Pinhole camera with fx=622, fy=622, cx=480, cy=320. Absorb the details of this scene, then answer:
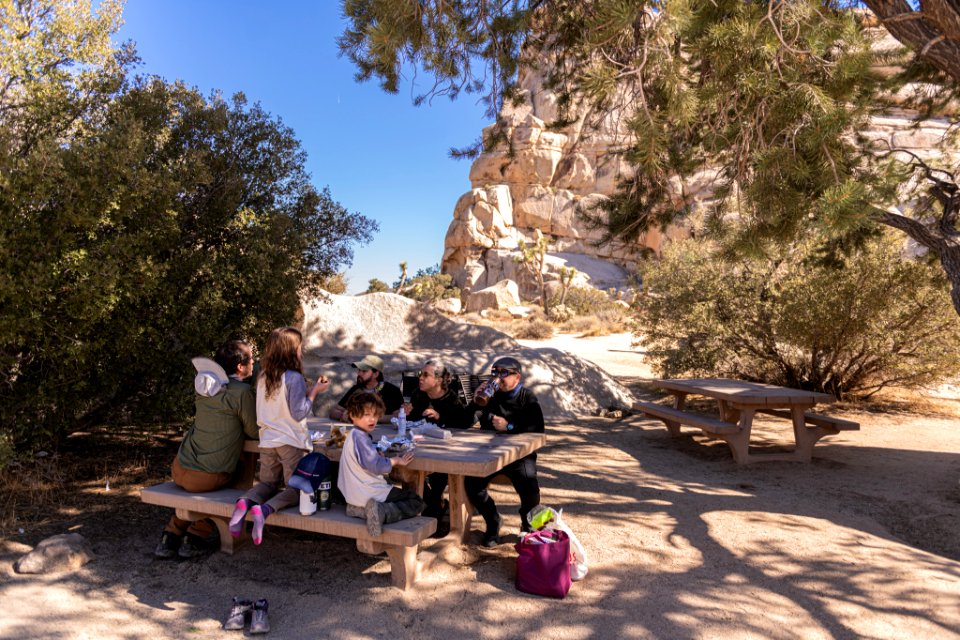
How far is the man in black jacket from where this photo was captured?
13.7ft

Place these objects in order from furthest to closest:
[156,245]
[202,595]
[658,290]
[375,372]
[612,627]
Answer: [658,290] → [156,245] → [375,372] → [202,595] → [612,627]

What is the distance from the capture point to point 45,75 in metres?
5.97

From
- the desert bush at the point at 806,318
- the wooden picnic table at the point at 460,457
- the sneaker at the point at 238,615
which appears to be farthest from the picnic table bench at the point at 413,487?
the desert bush at the point at 806,318

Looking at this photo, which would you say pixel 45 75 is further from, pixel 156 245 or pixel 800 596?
pixel 800 596

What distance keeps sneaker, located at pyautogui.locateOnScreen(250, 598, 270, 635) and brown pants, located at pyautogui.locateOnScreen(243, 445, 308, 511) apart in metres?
0.63

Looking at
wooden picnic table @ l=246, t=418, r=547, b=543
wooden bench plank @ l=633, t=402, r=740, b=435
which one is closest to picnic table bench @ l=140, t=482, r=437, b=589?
wooden picnic table @ l=246, t=418, r=547, b=543

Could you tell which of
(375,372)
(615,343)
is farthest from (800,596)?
(615,343)

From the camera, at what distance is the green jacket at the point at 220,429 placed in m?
3.98

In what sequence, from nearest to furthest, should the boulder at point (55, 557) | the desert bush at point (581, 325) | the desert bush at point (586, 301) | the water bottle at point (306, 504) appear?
1. the water bottle at point (306, 504)
2. the boulder at point (55, 557)
3. the desert bush at point (581, 325)
4. the desert bush at point (586, 301)

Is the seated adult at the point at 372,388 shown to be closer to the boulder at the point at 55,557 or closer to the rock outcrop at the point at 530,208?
the boulder at the point at 55,557

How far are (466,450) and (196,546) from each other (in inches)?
73.9

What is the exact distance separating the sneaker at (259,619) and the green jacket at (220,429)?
3.62 ft

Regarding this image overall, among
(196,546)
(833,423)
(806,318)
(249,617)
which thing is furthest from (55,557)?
(806,318)

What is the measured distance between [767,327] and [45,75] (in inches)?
400
